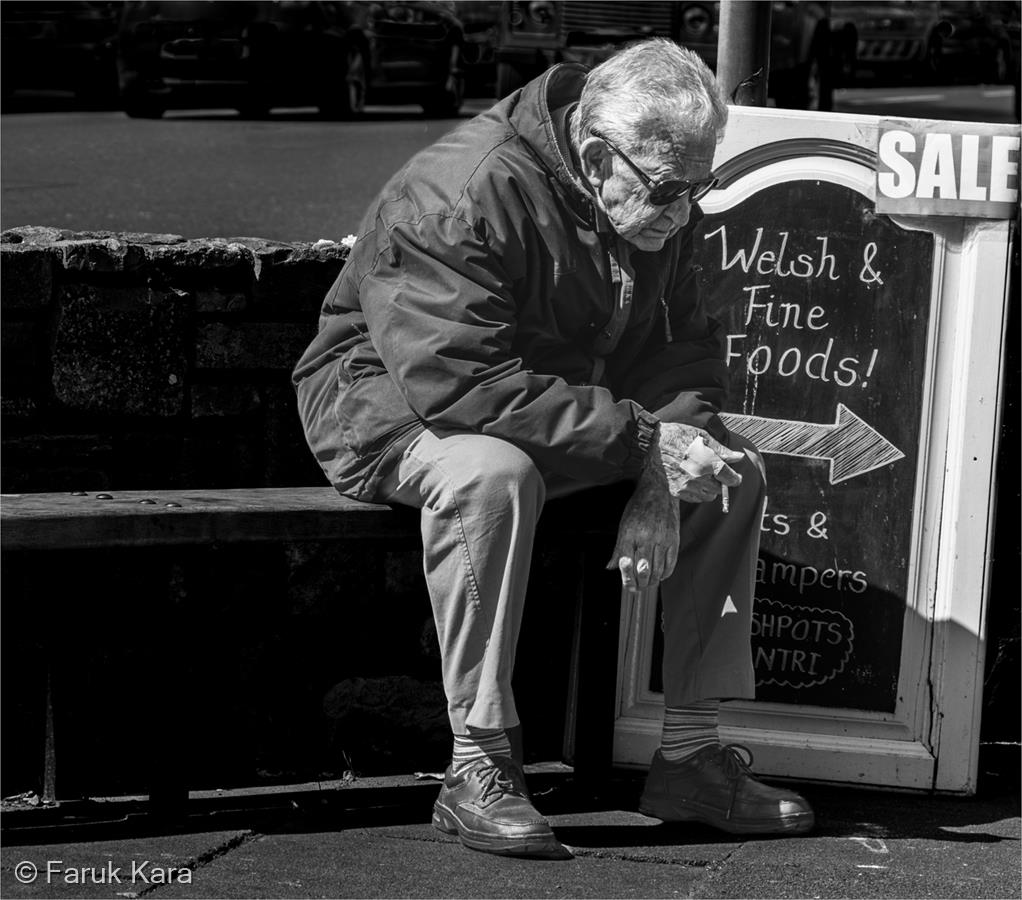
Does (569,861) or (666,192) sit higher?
(666,192)

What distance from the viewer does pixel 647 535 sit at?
314 centimetres

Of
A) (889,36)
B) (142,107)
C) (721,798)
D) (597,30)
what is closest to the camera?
(721,798)

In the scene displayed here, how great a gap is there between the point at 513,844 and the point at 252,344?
4.16ft

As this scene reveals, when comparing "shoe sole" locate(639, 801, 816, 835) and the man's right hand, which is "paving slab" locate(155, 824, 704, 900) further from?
the man's right hand

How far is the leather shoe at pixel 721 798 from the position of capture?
10.8 ft

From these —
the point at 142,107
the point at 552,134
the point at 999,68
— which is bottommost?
the point at 552,134

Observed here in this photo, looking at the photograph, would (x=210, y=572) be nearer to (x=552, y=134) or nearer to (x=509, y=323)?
(x=509, y=323)

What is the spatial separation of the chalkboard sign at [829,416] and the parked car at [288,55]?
8.17 metres

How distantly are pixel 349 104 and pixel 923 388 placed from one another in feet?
30.5

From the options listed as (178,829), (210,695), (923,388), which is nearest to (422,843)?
(178,829)

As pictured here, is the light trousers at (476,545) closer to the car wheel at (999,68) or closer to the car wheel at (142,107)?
the car wheel at (142,107)

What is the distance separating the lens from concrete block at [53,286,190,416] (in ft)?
11.7

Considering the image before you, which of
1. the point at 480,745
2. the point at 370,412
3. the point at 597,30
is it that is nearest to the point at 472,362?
the point at 370,412

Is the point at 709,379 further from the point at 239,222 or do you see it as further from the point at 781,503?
the point at 239,222
